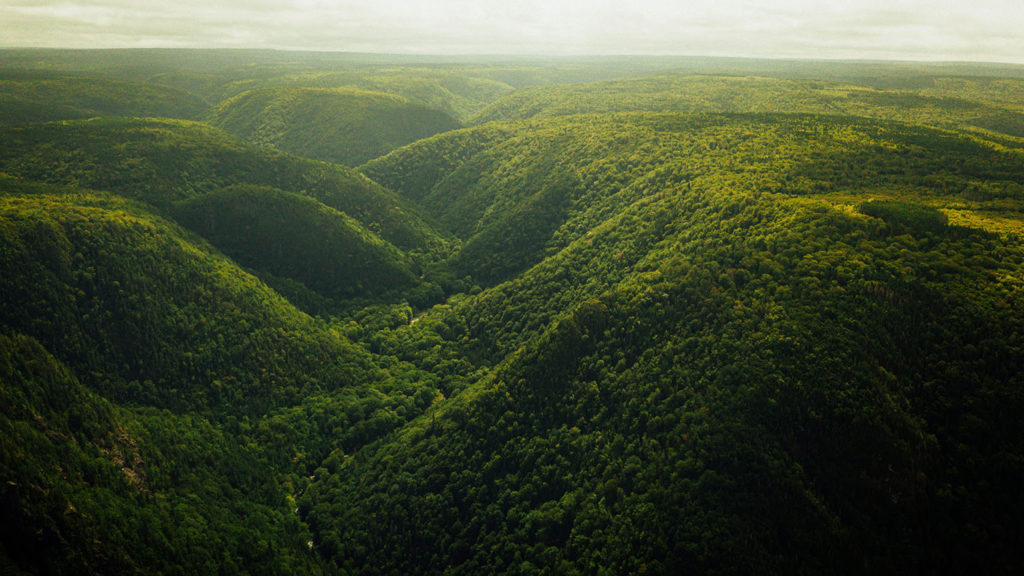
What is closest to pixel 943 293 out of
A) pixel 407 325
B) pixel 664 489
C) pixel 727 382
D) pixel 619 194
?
pixel 727 382

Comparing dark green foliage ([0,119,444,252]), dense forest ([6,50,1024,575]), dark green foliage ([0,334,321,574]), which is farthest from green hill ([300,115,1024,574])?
dark green foliage ([0,119,444,252])

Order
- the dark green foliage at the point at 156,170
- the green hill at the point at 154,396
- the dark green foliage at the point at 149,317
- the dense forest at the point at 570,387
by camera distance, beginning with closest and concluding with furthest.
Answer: the dense forest at the point at 570,387
the green hill at the point at 154,396
the dark green foliage at the point at 149,317
the dark green foliage at the point at 156,170

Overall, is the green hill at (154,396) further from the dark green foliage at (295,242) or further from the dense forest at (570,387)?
the dark green foliage at (295,242)

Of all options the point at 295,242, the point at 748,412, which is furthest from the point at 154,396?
the point at 748,412

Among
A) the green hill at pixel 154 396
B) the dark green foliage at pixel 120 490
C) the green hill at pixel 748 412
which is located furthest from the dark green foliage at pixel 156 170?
the dark green foliage at pixel 120 490

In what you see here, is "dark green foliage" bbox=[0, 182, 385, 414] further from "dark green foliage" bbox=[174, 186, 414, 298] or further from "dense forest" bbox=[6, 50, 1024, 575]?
"dark green foliage" bbox=[174, 186, 414, 298]

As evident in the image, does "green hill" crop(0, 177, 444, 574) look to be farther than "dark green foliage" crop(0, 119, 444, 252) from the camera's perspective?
No

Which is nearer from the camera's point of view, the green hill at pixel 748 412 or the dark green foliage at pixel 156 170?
the green hill at pixel 748 412

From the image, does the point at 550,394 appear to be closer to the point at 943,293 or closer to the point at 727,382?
the point at 727,382
